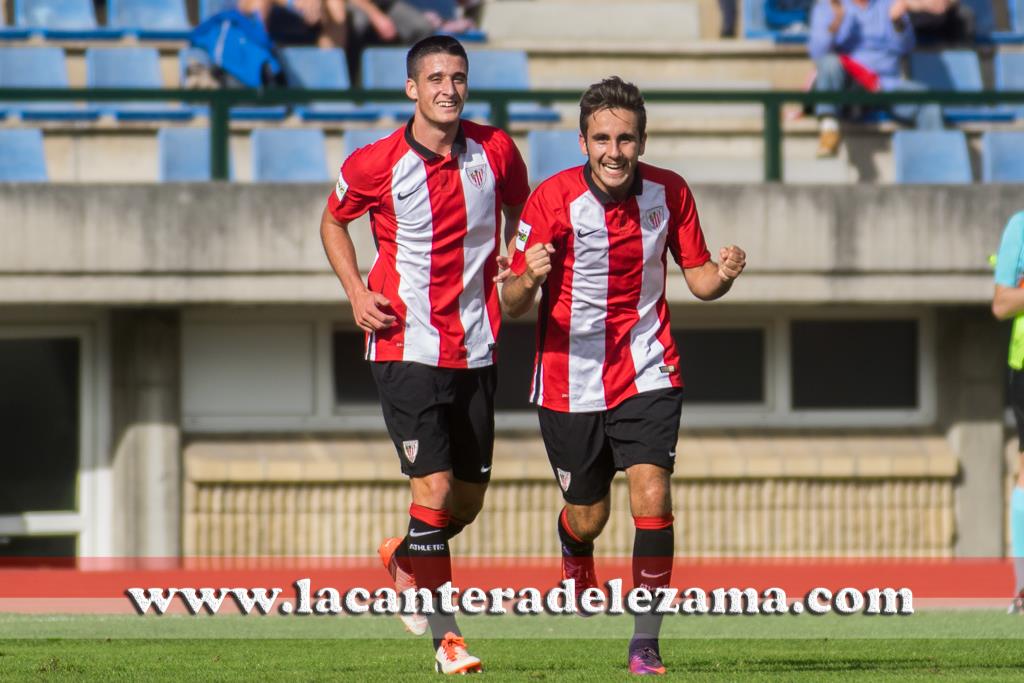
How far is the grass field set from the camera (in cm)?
629

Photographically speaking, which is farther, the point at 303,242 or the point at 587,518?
the point at 303,242

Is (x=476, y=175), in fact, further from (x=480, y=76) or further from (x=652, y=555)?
(x=480, y=76)

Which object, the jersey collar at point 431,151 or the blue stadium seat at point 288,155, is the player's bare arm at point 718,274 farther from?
the blue stadium seat at point 288,155

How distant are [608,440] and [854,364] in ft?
24.8

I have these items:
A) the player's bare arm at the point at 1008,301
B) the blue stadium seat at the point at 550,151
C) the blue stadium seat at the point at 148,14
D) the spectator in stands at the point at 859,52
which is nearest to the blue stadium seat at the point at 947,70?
the spectator in stands at the point at 859,52

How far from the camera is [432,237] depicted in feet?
22.0

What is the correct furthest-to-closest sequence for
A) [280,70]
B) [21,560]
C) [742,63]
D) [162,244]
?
1. [742,63]
2. [280,70]
3. [21,560]
4. [162,244]

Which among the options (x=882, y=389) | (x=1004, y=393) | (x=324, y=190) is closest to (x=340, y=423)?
(x=324, y=190)

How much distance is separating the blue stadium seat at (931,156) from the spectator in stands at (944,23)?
2.38 metres

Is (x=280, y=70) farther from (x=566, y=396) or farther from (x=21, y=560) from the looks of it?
(x=566, y=396)

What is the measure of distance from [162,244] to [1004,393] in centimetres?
648

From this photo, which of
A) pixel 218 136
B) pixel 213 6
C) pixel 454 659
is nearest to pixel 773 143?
pixel 218 136

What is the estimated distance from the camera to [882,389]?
46.1 ft

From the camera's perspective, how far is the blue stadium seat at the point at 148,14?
49.3 ft
